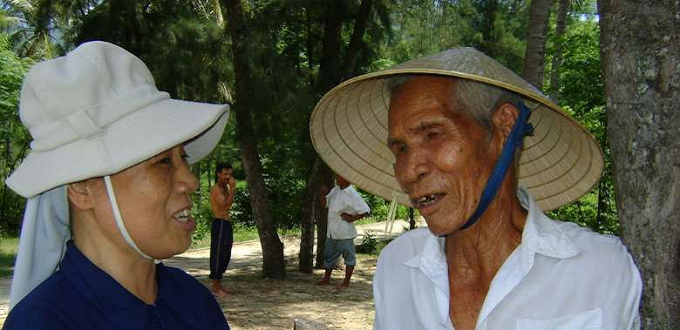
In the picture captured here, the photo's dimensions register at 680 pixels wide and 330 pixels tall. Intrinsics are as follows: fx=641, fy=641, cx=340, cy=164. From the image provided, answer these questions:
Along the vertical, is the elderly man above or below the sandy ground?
above

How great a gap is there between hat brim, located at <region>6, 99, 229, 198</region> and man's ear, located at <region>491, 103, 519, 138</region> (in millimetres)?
821

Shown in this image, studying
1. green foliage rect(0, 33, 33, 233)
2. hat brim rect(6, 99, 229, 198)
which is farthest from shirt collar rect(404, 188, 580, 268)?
green foliage rect(0, 33, 33, 233)

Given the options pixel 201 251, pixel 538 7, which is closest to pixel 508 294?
pixel 538 7

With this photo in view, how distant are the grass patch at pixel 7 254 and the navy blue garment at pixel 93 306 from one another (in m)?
10.9

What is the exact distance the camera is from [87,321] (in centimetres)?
154

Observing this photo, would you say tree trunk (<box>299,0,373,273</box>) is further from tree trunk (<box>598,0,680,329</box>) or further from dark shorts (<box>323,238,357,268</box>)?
tree trunk (<box>598,0,680,329</box>)

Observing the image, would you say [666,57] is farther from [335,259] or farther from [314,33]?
[314,33]

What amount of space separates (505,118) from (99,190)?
114 cm

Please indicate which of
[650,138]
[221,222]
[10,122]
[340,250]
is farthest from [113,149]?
[10,122]

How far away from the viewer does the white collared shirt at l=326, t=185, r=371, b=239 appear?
30.9 ft

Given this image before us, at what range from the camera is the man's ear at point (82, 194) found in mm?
1623

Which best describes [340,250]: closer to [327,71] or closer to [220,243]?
[220,243]

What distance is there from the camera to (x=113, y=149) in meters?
1.54

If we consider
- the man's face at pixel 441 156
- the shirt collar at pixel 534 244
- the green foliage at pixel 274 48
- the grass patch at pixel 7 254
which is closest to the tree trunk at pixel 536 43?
the green foliage at pixel 274 48
